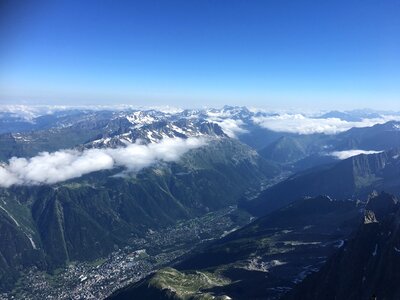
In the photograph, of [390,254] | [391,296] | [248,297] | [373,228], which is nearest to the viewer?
[391,296]

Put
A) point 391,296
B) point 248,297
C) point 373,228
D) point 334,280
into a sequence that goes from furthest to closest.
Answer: point 248,297 → point 373,228 → point 334,280 → point 391,296

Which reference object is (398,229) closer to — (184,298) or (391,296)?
(391,296)

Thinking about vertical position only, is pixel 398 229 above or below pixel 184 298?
above

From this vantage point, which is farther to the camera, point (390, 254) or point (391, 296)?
point (390, 254)

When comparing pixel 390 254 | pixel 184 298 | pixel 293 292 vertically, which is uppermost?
pixel 390 254

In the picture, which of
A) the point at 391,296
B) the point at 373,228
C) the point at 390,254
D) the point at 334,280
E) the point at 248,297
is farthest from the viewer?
the point at 248,297

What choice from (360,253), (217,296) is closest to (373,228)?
(360,253)

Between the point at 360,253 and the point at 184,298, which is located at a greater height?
the point at 360,253

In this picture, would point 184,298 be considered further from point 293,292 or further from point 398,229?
point 398,229

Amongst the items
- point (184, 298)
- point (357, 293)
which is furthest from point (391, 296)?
point (184, 298)
